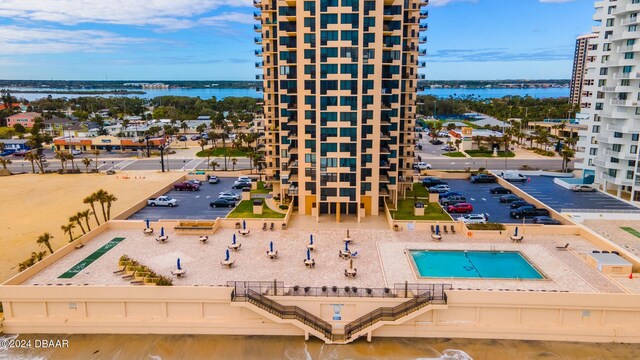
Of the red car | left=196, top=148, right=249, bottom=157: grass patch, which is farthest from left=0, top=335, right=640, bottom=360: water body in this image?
left=196, top=148, right=249, bottom=157: grass patch

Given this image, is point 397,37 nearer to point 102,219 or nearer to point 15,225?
point 102,219

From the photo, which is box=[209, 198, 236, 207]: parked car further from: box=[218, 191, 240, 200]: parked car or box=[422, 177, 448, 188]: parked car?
box=[422, 177, 448, 188]: parked car

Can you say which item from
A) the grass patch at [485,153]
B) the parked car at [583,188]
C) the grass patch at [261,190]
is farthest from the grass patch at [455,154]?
the grass patch at [261,190]

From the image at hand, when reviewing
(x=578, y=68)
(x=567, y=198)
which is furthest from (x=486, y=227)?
(x=578, y=68)

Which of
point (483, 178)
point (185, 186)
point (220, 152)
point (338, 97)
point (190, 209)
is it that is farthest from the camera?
point (220, 152)

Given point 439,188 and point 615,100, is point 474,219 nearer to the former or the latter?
point 439,188

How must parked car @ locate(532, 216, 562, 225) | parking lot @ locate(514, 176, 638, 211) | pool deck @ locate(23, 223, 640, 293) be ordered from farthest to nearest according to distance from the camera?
parking lot @ locate(514, 176, 638, 211) < parked car @ locate(532, 216, 562, 225) < pool deck @ locate(23, 223, 640, 293)

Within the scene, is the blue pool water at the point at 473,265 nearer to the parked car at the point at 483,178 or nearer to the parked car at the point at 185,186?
the parked car at the point at 483,178
